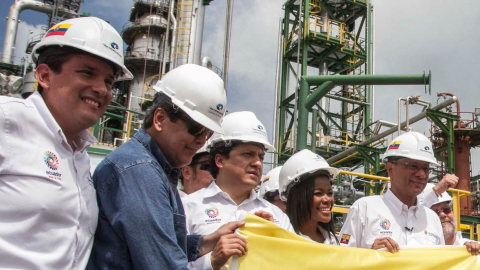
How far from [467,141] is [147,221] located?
26562mm

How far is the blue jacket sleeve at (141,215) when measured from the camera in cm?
183

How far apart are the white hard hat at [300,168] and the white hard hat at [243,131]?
1.31 feet

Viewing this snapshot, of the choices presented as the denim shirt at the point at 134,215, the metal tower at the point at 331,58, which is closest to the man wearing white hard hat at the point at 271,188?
the denim shirt at the point at 134,215

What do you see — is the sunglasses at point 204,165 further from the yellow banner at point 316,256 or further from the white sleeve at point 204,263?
the white sleeve at point 204,263

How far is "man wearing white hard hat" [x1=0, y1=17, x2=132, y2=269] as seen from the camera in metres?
1.71

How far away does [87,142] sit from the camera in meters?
2.25

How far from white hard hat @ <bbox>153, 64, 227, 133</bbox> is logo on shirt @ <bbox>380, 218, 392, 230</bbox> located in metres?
2.27

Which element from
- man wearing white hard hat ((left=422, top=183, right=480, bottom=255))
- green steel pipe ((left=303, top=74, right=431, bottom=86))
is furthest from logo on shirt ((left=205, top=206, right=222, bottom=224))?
green steel pipe ((left=303, top=74, right=431, bottom=86))

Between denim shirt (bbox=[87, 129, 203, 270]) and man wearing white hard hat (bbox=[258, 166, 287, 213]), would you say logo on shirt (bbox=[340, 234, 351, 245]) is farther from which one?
denim shirt (bbox=[87, 129, 203, 270])

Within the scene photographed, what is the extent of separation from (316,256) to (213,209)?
89cm

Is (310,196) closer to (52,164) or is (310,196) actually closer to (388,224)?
(388,224)

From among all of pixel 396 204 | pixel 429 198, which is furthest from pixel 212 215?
pixel 429 198

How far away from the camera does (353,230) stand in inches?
162

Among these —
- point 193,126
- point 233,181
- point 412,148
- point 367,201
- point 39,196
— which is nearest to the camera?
point 39,196
